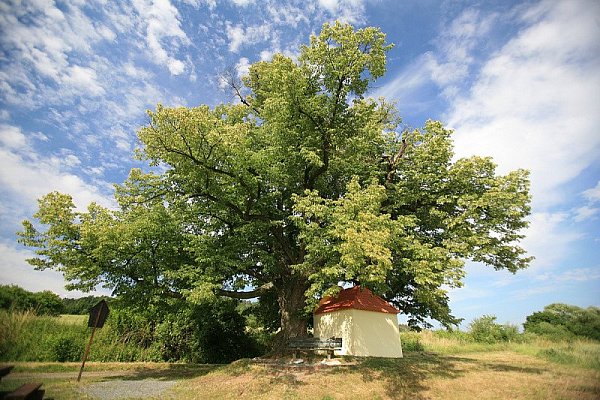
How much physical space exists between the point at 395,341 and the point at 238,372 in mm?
9398

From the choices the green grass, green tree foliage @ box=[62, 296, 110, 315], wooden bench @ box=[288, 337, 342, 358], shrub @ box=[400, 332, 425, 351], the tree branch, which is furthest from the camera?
green tree foliage @ box=[62, 296, 110, 315]

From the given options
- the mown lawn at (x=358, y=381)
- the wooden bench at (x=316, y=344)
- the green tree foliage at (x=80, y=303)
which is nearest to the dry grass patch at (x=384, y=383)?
the mown lawn at (x=358, y=381)

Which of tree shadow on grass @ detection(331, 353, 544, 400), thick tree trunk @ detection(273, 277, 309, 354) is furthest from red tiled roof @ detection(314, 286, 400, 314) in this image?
→ tree shadow on grass @ detection(331, 353, 544, 400)

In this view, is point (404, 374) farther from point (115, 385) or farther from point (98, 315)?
point (98, 315)

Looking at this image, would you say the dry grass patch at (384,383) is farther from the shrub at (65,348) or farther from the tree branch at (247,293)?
the shrub at (65,348)

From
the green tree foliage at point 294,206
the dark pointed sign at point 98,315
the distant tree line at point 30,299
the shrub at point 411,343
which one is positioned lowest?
the shrub at point 411,343

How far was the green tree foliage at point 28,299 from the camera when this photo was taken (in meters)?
24.4

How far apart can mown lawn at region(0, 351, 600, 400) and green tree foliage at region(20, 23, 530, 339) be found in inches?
114

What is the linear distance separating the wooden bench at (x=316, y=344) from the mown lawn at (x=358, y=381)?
4.14 ft

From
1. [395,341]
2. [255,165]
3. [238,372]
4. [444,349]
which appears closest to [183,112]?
[255,165]

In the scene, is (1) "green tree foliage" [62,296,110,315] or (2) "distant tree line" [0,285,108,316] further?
(1) "green tree foliage" [62,296,110,315]

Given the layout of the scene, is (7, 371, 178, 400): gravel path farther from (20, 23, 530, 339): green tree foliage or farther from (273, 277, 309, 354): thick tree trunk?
(273, 277, 309, 354): thick tree trunk

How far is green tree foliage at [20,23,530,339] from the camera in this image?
12.9 metres

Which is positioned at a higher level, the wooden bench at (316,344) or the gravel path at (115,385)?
the wooden bench at (316,344)
